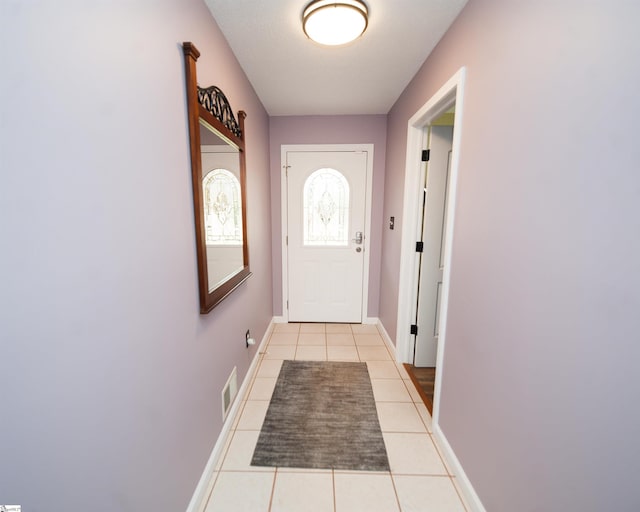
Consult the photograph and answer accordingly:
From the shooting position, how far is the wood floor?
2132mm

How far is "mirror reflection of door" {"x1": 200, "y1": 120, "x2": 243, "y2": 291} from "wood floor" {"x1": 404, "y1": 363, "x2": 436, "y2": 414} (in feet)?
5.53

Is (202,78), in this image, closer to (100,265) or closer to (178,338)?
(100,265)

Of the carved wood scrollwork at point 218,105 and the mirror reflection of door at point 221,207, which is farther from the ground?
the carved wood scrollwork at point 218,105

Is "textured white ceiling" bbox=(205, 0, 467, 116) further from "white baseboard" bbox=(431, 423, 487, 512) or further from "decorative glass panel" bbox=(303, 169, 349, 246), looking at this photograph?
"white baseboard" bbox=(431, 423, 487, 512)

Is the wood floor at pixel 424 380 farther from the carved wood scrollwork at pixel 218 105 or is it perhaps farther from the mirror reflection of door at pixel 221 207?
the carved wood scrollwork at pixel 218 105

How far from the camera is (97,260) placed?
75cm

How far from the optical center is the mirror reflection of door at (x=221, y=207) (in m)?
1.45

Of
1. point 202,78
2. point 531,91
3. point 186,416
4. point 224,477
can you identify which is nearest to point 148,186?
point 202,78

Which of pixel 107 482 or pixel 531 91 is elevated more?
pixel 531 91

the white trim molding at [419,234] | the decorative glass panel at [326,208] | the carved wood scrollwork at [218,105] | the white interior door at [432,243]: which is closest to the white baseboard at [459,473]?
the white trim molding at [419,234]

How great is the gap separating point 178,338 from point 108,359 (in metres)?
0.40

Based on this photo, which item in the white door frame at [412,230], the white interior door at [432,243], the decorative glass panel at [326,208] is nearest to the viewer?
the white door frame at [412,230]

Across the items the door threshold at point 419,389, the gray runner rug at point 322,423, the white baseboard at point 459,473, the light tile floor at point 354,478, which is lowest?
the light tile floor at point 354,478

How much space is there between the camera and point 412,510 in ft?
4.40
